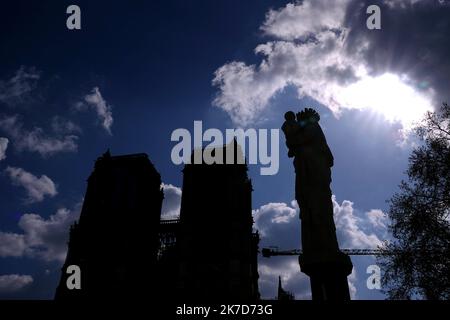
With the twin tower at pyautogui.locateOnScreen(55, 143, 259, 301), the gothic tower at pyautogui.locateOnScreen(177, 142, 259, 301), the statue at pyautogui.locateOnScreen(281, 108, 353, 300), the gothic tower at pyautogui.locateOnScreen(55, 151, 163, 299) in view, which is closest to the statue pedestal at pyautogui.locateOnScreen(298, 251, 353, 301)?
the statue at pyautogui.locateOnScreen(281, 108, 353, 300)

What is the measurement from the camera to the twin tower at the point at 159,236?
131ft

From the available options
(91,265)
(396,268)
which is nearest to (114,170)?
(91,265)

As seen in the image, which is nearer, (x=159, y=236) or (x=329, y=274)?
(x=329, y=274)

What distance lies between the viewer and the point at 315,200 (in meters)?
7.16

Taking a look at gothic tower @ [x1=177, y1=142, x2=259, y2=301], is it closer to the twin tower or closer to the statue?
the twin tower

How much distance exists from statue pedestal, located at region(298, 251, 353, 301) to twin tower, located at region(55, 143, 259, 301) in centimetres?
3166

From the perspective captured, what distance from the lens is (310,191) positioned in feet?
23.9

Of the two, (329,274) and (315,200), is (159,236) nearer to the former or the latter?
(315,200)

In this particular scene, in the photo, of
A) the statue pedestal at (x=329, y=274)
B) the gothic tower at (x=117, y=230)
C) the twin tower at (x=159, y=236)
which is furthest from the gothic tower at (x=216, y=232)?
the statue pedestal at (x=329, y=274)

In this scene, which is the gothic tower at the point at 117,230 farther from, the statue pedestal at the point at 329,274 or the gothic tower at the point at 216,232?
the statue pedestal at the point at 329,274

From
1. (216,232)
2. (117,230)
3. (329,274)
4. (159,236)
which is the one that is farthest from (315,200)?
(159,236)

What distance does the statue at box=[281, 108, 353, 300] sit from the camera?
256 inches

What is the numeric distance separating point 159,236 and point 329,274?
54.0 m
